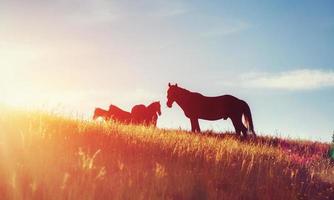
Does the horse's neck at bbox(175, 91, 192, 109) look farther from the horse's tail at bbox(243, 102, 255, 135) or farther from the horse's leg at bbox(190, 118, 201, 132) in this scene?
the horse's tail at bbox(243, 102, 255, 135)

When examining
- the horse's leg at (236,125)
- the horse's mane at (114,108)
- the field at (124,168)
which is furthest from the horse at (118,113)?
the field at (124,168)

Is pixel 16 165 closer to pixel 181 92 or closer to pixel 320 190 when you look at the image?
pixel 320 190

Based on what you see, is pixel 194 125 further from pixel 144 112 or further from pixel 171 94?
pixel 144 112

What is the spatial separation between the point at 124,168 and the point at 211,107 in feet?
43.9

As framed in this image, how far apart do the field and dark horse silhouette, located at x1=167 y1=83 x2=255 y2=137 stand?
26.3ft

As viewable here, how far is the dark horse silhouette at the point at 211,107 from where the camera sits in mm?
21750

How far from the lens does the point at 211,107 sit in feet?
72.5

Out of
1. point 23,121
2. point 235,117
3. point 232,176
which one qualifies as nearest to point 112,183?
point 232,176

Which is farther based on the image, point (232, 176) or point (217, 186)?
point (232, 176)

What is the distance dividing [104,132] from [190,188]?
12.6ft

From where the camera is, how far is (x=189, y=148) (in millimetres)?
11688

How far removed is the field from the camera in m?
7.08

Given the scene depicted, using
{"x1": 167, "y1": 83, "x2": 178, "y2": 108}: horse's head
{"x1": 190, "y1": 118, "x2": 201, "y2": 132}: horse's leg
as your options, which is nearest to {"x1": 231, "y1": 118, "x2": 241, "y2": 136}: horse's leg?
{"x1": 190, "y1": 118, "x2": 201, "y2": 132}: horse's leg

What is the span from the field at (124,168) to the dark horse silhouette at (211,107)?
802 cm
